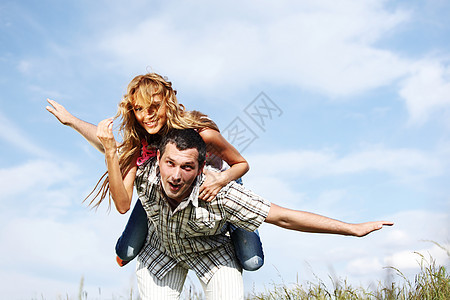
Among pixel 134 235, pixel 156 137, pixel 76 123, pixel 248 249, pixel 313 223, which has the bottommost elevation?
pixel 248 249

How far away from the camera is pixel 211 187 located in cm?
412

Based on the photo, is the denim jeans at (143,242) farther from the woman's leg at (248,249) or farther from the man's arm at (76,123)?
the man's arm at (76,123)

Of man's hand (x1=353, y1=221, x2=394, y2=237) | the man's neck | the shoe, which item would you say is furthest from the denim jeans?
man's hand (x1=353, y1=221, x2=394, y2=237)

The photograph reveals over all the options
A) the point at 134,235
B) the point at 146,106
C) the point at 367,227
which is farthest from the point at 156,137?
the point at 367,227

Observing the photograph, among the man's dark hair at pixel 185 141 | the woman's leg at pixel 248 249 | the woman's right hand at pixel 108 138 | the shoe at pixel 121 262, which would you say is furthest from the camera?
the shoe at pixel 121 262

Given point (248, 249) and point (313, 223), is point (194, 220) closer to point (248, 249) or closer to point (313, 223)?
point (248, 249)

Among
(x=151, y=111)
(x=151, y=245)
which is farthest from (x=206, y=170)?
(x=151, y=245)

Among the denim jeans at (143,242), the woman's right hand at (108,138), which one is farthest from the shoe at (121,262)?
the woman's right hand at (108,138)

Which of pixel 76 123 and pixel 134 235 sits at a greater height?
pixel 76 123

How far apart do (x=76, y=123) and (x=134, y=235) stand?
1258 mm

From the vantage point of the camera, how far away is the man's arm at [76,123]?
4.75 metres

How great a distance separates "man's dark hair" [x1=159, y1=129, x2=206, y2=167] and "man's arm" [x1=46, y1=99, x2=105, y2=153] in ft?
2.87

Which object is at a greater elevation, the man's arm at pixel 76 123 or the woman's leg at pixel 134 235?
the man's arm at pixel 76 123

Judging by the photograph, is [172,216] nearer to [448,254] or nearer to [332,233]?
[332,233]
